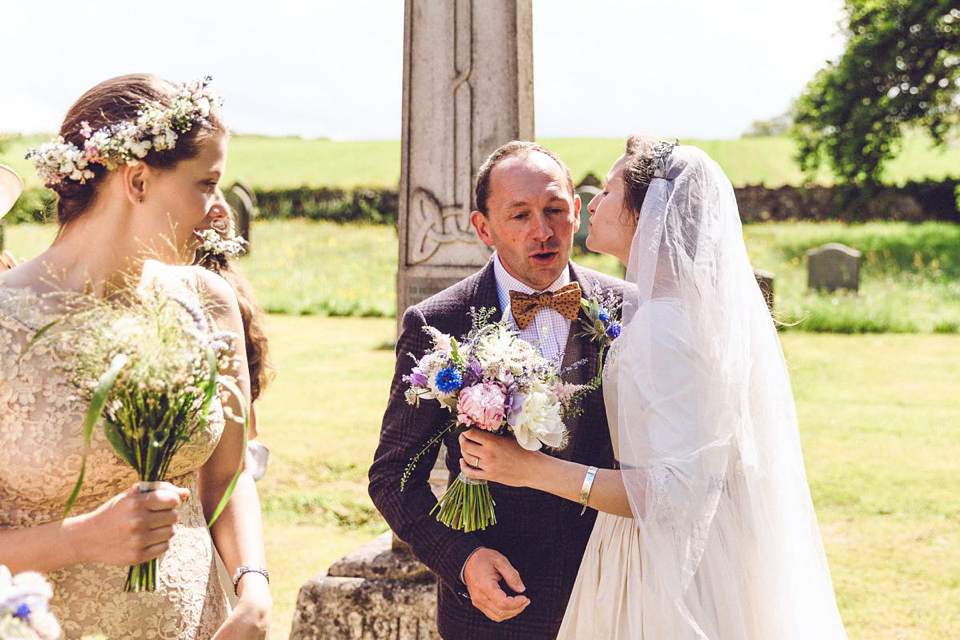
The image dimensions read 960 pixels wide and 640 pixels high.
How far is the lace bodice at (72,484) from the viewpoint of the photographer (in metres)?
2.52

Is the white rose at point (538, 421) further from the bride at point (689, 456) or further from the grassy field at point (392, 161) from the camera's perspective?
the grassy field at point (392, 161)

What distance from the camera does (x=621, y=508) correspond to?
2.95m

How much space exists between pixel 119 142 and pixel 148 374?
29.4 inches

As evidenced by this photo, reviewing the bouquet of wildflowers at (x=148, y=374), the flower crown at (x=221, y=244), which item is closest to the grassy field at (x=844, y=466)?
the flower crown at (x=221, y=244)

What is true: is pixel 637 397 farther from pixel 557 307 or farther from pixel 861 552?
pixel 861 552

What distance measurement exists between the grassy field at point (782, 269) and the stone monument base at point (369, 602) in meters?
8.65

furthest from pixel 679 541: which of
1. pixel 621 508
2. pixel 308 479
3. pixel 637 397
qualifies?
pixel 308 479

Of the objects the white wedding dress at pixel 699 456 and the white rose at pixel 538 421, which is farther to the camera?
the white wedding dress at pixel 699 456

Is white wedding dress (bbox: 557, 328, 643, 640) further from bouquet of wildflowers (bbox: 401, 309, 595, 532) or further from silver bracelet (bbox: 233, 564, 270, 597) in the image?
silver bracelet (bbox: 233, 564, 270, 597)

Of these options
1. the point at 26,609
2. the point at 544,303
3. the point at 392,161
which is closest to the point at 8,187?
the point at 544,303

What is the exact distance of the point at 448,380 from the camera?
2762 mm

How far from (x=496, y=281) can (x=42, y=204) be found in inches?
59.0

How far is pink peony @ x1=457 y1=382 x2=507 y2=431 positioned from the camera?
271 centimetres

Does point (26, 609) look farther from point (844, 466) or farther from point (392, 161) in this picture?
point (392, 161)
